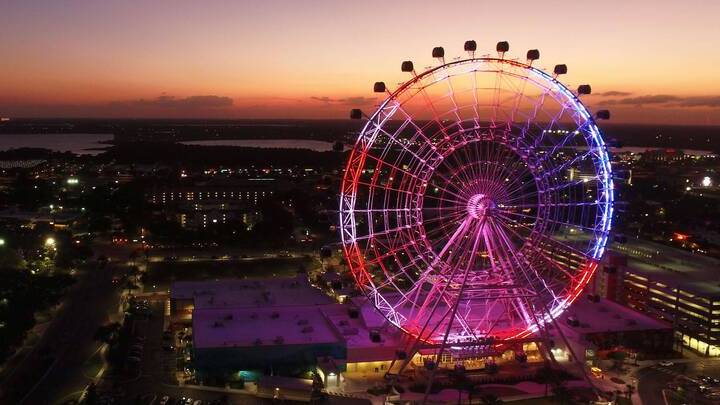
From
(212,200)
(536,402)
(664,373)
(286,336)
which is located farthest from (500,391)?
(212,200)

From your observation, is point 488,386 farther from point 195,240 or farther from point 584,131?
point 195,240

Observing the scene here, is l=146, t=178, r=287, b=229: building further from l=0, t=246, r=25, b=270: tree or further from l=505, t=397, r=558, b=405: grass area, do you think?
l=505, t=397, r=558, b=405: grass area

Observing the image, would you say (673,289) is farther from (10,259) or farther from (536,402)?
(10,259)

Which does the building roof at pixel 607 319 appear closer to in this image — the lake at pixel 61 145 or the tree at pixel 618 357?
the tree at pixel 618 357

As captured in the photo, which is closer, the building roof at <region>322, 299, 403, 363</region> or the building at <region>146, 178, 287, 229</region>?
the building roof at <region>322, 299, 403, 363</region>

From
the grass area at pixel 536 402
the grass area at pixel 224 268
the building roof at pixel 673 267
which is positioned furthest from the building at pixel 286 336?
the building roof at pixel 673 267

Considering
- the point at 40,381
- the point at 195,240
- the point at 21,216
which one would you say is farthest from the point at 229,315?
the point at 21,216

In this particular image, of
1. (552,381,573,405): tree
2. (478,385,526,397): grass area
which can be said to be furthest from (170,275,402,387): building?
(552,381,573,405): tree
